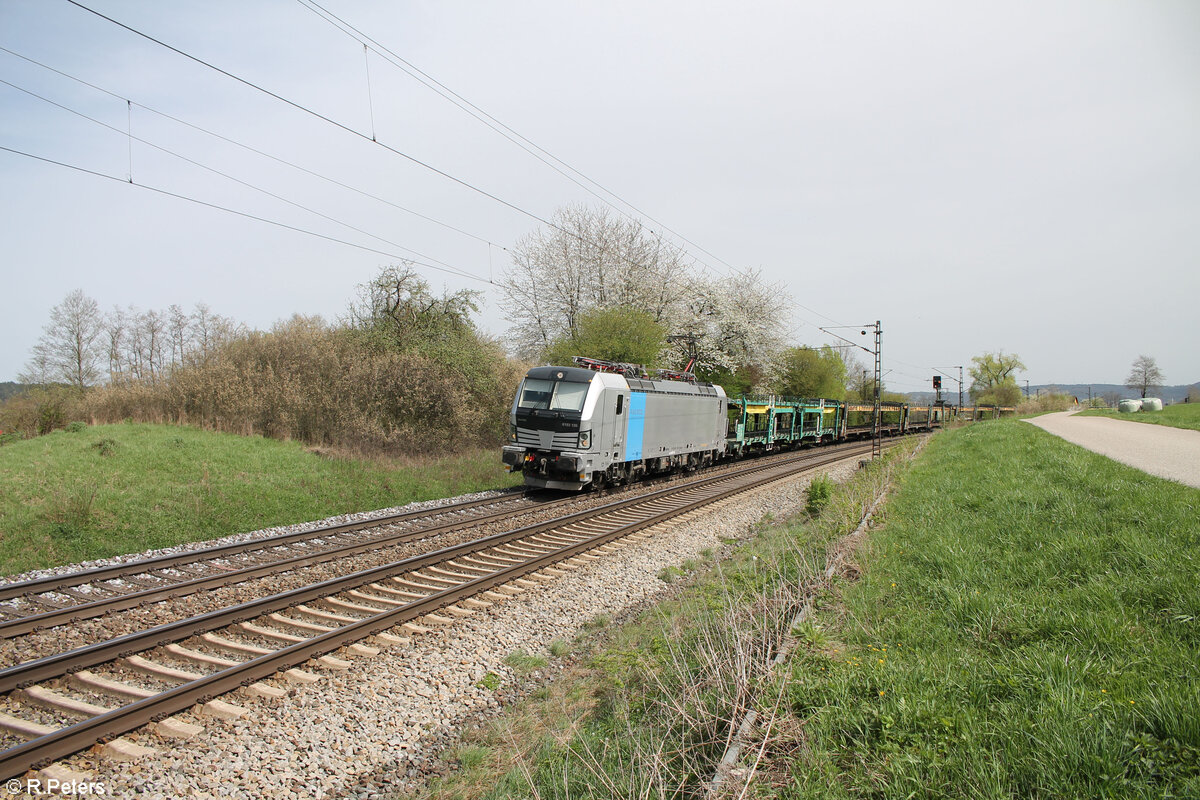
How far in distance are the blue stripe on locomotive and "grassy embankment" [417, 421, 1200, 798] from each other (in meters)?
8.77

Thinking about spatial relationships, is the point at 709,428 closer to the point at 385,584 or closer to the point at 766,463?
the point at 766,463

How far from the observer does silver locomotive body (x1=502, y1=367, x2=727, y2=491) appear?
14.2m

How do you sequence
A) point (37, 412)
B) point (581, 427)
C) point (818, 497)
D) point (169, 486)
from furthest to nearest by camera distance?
point (37, 412) → point (581, 427) → point (818, 497) → point (169, 486)

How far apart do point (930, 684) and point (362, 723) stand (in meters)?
4.02

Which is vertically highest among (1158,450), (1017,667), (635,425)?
(635,425)

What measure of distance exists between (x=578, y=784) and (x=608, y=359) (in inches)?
870

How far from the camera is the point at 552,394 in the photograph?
14633 millimetres

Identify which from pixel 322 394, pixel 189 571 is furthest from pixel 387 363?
pixel 189 571

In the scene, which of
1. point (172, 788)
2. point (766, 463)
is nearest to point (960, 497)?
point (172, 788)

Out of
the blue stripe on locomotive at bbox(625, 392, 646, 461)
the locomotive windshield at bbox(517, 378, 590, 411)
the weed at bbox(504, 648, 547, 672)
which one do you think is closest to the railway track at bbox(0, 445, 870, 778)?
the weed at bbox(504, 648, 547, 672)

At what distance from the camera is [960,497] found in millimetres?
9859

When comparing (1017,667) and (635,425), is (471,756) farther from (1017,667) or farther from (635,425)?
(635,425)

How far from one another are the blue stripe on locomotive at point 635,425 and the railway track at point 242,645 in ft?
20.6

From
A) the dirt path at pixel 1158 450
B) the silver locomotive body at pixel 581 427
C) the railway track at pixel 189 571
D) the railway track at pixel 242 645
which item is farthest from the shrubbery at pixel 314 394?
the dirt path at pixel 1158 450
